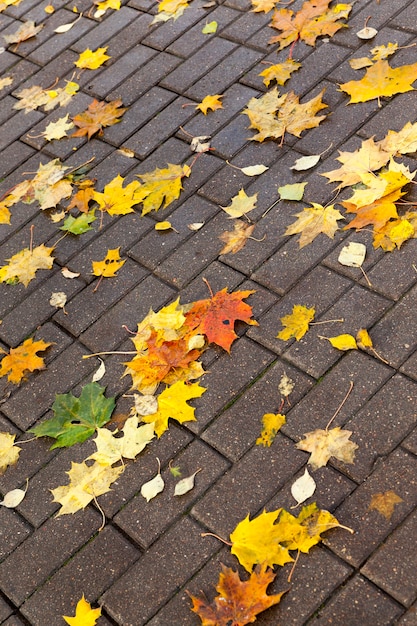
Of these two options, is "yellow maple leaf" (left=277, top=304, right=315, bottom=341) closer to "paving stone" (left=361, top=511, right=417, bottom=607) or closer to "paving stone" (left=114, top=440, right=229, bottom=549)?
"paving stone" (left=114, top=440, right=229, bottom=549)

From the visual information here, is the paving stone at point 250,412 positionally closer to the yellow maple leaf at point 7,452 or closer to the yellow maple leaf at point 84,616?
the yellow maple leaf at point 84,616

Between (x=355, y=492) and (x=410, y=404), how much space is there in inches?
15.4

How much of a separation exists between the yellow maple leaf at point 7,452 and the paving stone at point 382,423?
4.47ft

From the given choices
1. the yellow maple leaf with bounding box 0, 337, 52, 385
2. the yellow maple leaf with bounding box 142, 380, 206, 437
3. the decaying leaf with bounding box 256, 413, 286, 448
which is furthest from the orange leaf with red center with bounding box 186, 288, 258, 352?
the yellow maple leaf with bounding box 0, 337, 52, 385

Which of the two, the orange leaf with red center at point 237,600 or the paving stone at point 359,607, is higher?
the orange leaf with red center at point 237,600

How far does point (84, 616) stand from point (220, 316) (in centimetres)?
128

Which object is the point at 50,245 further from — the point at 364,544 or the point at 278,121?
the point at 364,544

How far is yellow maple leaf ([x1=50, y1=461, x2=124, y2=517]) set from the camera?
9.00 ft

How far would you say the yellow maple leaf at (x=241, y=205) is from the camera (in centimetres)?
342

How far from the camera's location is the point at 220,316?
305 centimetres

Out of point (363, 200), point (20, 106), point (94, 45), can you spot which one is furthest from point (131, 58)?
point (363, 200)

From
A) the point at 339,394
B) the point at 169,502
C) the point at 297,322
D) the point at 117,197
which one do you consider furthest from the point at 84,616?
the point at 117,197

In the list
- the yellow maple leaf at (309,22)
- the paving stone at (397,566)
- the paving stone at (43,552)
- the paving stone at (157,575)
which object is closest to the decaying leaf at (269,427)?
the paving stone at (157,575)

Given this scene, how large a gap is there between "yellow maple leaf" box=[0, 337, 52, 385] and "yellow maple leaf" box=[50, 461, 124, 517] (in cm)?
58
